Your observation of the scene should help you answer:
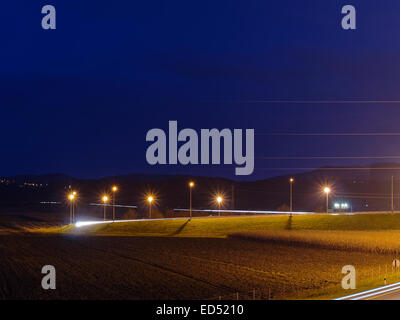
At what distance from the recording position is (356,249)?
42094mm

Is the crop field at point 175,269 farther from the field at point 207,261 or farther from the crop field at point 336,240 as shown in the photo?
the crop field at point 336,240

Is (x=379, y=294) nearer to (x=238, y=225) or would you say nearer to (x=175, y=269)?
(x=175, y=269)

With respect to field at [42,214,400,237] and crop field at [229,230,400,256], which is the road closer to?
crop field at [229,230,400,256]

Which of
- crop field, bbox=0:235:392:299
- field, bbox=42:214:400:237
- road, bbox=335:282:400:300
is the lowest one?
crop field, bbox=0:235:392:299

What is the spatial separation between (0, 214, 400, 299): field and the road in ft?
4.14

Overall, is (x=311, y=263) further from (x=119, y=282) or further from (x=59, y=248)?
(x=59, y=248)

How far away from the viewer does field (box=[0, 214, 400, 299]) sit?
2427cm

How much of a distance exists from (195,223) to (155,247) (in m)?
20.9

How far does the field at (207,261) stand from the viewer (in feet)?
79.6

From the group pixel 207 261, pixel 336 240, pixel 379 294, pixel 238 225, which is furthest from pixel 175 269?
pixel 238 225

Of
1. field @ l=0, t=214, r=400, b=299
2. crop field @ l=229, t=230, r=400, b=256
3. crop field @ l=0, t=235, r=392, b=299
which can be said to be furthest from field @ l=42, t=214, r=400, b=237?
crop field @ l=0, t=235, r=392, b=299

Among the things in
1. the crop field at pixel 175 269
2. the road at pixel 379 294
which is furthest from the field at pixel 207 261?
the road at pixel 379 294

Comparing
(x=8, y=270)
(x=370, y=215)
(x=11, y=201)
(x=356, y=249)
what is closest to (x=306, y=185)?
(x=11, y=201)

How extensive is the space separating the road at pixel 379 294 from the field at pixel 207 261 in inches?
49.7
